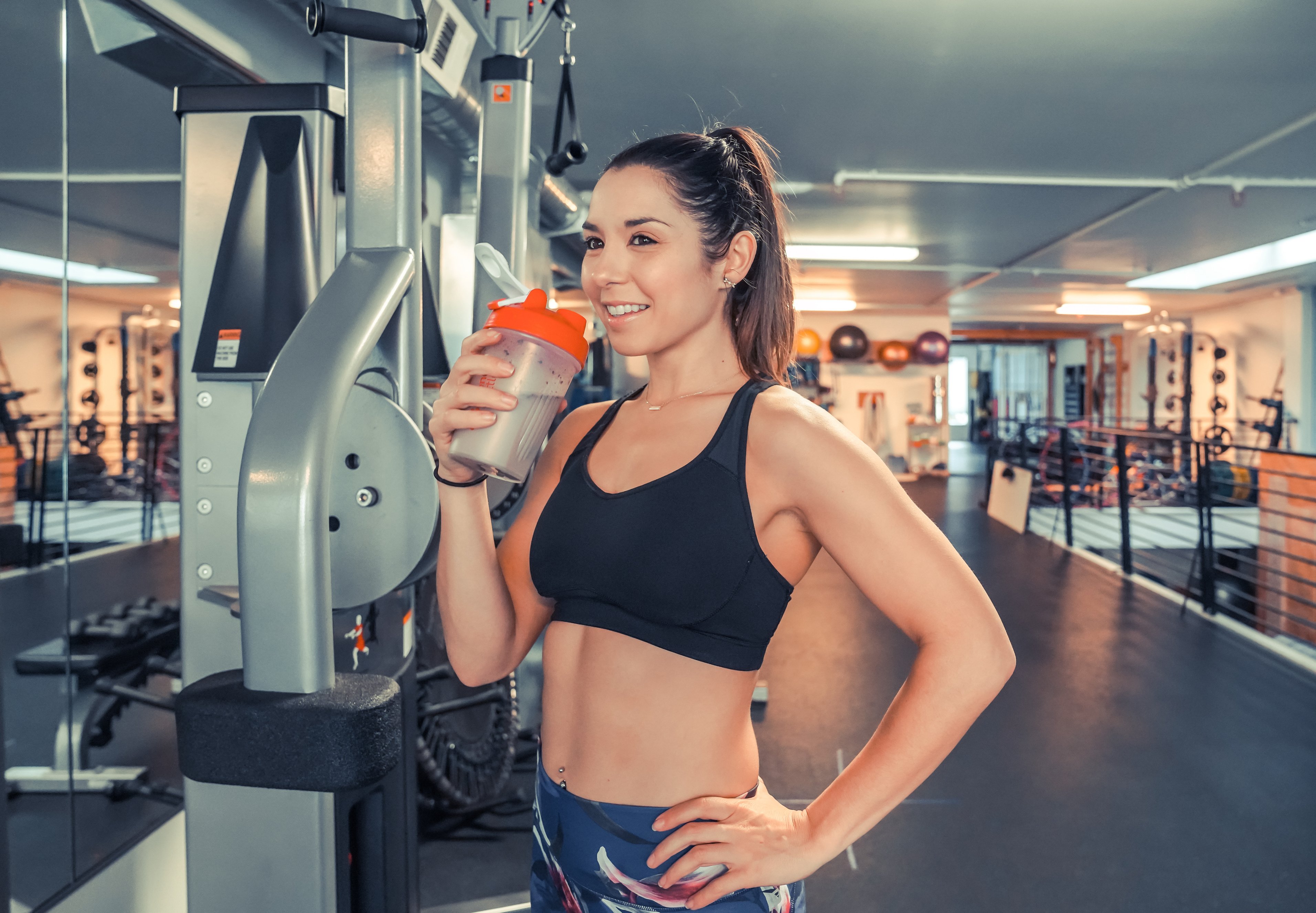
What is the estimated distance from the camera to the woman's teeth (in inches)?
35.6

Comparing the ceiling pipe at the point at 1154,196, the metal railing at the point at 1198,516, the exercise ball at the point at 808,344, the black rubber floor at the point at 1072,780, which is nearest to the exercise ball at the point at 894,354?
the exercise ball at the point at 808,344

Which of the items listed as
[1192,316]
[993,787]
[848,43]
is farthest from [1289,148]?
[1192,316]

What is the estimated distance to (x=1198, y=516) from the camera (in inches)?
308

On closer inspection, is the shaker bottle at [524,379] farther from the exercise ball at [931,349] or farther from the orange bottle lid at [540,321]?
the exercise ball at [931,349]

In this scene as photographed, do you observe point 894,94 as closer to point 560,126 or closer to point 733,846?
point 560,126

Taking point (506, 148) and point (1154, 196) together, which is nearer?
point (506, 148)

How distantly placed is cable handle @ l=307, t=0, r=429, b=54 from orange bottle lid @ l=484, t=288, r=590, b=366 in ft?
1.31

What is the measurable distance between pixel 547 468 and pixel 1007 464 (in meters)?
8.58

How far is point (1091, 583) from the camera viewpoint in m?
5.95

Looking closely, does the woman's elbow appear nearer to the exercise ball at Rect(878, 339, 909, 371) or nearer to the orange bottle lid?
the orange bottle lid

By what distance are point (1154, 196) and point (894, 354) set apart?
6.85 meters

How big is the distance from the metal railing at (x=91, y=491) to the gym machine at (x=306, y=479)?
27.1 inches

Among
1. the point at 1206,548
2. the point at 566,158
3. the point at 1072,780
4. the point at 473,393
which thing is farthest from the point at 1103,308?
the point at 473,393

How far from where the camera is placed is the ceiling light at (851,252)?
27.5 feet
